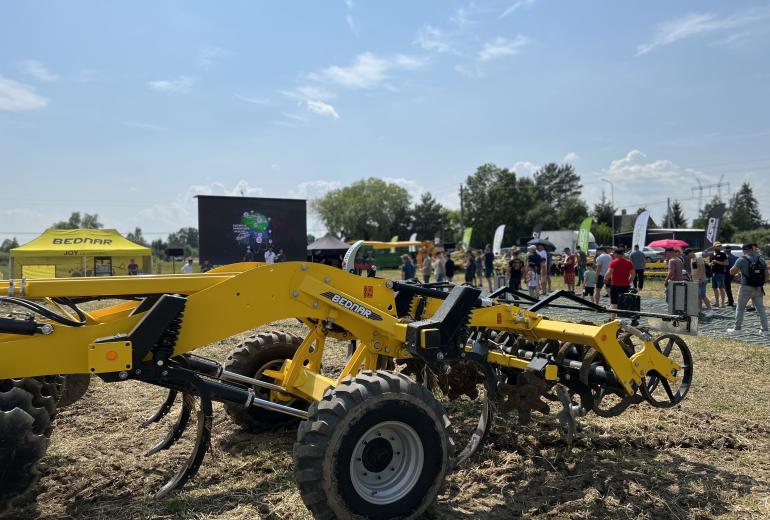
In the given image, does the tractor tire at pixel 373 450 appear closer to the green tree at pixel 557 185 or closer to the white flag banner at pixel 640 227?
the white flag banner at pixel 640 227

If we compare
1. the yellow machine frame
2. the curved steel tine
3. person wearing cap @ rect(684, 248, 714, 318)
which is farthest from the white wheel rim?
person wearing cap @ rect(684, 248, 714, 318)

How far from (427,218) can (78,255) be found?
7523 centimetres

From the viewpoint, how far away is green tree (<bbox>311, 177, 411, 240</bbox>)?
93562mm

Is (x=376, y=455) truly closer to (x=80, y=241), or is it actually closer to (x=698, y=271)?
(x=698, y=271)

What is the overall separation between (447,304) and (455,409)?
2.36 m

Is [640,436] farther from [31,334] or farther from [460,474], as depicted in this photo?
[31,334]

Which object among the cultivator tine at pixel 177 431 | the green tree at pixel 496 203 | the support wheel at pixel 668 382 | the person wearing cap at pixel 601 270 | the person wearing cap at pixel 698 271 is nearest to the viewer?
the cultivator tine at pixel 177 431

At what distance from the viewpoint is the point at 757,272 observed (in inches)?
460

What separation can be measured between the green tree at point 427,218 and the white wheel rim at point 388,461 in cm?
9437

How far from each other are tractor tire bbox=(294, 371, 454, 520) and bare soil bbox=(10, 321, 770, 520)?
0.45 metres

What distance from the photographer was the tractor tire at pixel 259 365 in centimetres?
570

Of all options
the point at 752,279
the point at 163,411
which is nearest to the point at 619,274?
the point at 752,279

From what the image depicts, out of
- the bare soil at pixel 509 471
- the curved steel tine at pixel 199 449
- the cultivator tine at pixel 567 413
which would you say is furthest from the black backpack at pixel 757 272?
the curved steel tine at pixel 199 449

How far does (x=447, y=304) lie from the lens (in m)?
4.55
